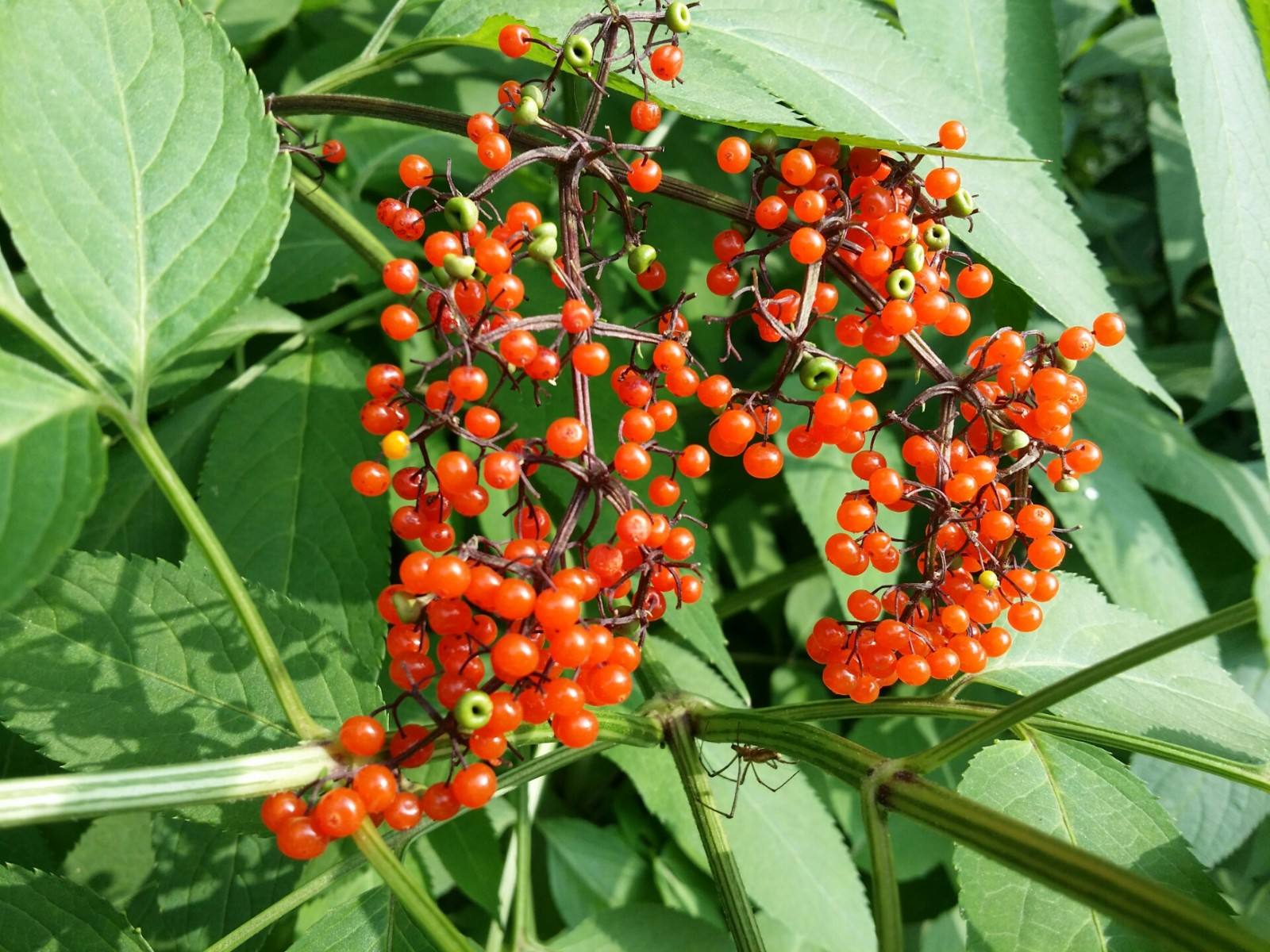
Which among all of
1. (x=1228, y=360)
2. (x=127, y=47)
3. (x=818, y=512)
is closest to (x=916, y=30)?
(x=818, y=512)

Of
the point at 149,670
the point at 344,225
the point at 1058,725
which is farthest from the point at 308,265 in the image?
the point at 1058,725

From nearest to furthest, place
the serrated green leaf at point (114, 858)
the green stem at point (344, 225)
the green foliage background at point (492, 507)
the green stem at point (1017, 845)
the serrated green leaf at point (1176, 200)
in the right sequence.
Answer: the green stem at point (1017, 845), the green foliage background at point (492, 507), the green stem at point (344, 225), the serrated green leaf at point (114, 858), the serrated green leaf at point (1176, 200)

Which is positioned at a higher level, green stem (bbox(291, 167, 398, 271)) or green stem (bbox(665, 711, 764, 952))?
green stem (bbox(291, 167, 398, 271))

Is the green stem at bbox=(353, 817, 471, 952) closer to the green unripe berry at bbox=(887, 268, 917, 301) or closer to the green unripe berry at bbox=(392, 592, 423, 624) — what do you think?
the green unripe berry at bbox=(392, 592, 423, 624)

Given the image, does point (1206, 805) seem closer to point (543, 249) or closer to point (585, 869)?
point (585, 869)

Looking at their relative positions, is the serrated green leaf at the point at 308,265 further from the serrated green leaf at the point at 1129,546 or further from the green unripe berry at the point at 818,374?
the serrated green leaf at the point at 1129,546

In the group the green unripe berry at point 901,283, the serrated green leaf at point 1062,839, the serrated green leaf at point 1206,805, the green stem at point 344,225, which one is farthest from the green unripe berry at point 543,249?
the serrated green leaf at point 1206,805

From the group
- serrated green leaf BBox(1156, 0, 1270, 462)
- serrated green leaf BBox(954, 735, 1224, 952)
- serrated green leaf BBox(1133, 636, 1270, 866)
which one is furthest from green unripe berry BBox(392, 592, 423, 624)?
serrated green leaf BBox(1133, 636, 1270, 866)
